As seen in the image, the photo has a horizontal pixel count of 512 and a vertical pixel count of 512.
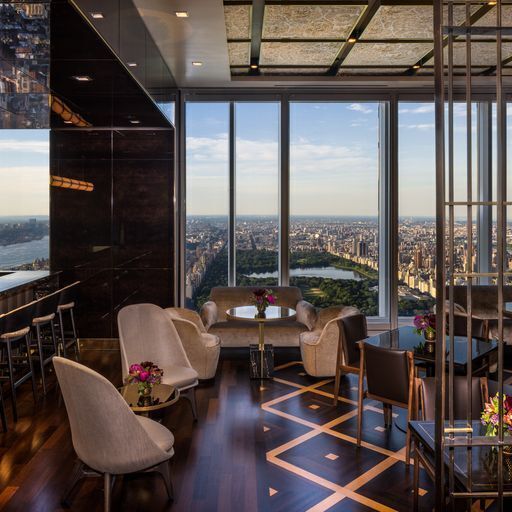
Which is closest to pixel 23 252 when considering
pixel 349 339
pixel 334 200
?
pixel 349 339

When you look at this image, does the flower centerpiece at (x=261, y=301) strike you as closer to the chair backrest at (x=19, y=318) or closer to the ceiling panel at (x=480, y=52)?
the chair backrest at (x=19, y=318)

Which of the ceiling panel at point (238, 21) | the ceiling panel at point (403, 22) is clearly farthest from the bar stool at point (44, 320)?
the ceiling panel at point (403, 22)

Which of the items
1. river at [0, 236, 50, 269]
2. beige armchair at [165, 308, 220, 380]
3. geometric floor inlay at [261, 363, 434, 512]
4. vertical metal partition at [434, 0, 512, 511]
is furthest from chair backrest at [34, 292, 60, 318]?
vertical metal partition at [434, 0, 512, 511]

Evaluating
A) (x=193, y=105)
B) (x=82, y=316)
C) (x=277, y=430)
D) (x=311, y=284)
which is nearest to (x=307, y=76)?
(x=193, y=105)

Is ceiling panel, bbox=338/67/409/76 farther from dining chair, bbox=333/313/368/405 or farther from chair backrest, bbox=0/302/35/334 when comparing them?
chair backrest, bbox=0/302/35/334

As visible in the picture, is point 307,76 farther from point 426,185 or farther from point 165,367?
point 165,367

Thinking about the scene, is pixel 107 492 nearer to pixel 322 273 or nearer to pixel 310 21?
pixel 310 21
